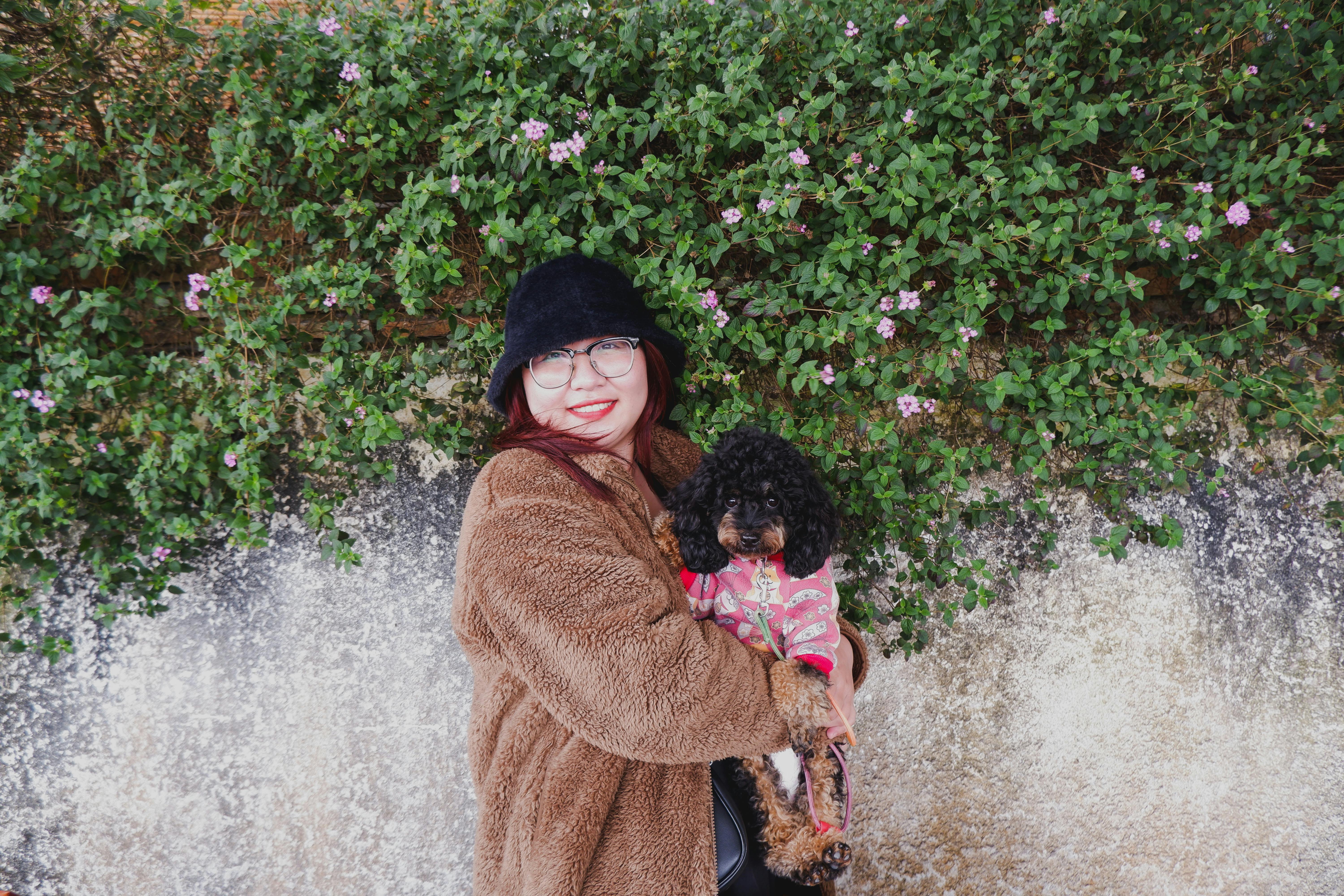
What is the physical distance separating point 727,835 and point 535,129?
187 cm

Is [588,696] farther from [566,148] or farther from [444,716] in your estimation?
[566,148]

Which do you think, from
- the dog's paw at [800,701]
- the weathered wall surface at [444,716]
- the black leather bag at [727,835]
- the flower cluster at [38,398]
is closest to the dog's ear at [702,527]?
the dog's paw at [800,701]

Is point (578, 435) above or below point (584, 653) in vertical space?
above

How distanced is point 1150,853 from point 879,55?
113 inches

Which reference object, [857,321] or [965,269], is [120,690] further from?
[965,269]

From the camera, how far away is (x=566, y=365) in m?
1.72

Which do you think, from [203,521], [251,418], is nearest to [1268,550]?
[251,418]

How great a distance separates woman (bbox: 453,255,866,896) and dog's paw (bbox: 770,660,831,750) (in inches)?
1.0

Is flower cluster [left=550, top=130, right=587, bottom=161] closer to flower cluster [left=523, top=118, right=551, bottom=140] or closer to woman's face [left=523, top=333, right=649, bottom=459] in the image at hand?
flower cluster [left=523, top=118, right=551, bottom=140]

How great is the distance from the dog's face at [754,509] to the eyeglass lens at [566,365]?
38 centimetres

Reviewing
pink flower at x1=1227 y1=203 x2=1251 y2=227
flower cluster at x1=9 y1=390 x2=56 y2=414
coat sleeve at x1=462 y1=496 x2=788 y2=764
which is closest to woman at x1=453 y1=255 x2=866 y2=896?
coat sleeve at x1=462 y1=496 x2=788 y2=764

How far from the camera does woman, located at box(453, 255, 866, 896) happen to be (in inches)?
54.0

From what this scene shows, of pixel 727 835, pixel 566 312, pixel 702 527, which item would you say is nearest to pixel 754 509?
pixel 702 527

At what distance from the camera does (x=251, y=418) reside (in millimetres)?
1944
